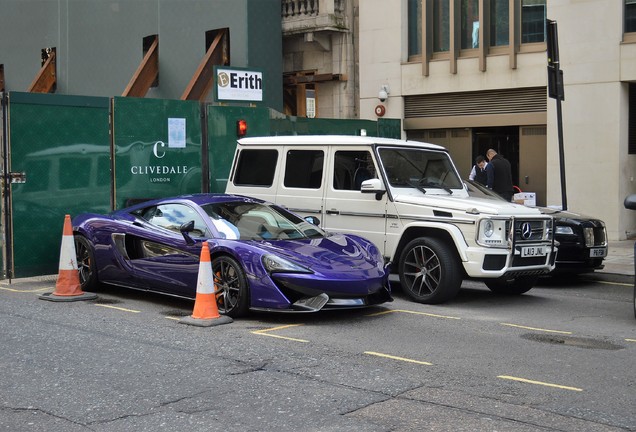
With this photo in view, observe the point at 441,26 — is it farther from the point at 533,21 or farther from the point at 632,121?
the point at 632,121

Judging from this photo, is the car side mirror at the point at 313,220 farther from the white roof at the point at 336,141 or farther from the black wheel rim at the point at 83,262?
the black wheel rim at the point at 83,262

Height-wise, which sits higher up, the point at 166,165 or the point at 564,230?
the point at 166,165

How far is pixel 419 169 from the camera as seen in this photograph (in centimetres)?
1173

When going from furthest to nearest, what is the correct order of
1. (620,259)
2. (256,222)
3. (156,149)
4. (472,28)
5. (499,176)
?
1. (472,28)
2. (499,176)
3. (620,259)
4. (156,149)
5. (256,222)

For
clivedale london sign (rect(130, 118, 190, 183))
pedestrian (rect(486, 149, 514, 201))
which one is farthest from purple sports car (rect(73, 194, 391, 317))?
pedestrian (rect(486, 149, 514, 201))

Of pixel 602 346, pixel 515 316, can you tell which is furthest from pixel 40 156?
pixel 602 346

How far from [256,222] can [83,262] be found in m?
2.49

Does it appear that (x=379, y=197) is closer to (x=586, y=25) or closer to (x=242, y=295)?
(x=242, y=295)

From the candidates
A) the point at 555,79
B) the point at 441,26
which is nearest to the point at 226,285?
the point at 555,79

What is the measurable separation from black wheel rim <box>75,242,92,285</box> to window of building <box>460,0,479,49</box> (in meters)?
12.9

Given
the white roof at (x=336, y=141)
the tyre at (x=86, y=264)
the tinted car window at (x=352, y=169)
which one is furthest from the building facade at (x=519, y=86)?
the tyre at (x=86, y=264)

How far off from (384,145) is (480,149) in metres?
10.5

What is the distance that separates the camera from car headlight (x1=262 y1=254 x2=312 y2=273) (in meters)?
9.06

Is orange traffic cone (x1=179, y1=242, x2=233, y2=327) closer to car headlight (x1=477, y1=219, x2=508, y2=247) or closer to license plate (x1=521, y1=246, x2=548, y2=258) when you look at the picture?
car headlight (x1=477, y1=219, x2=508, y2=247)
